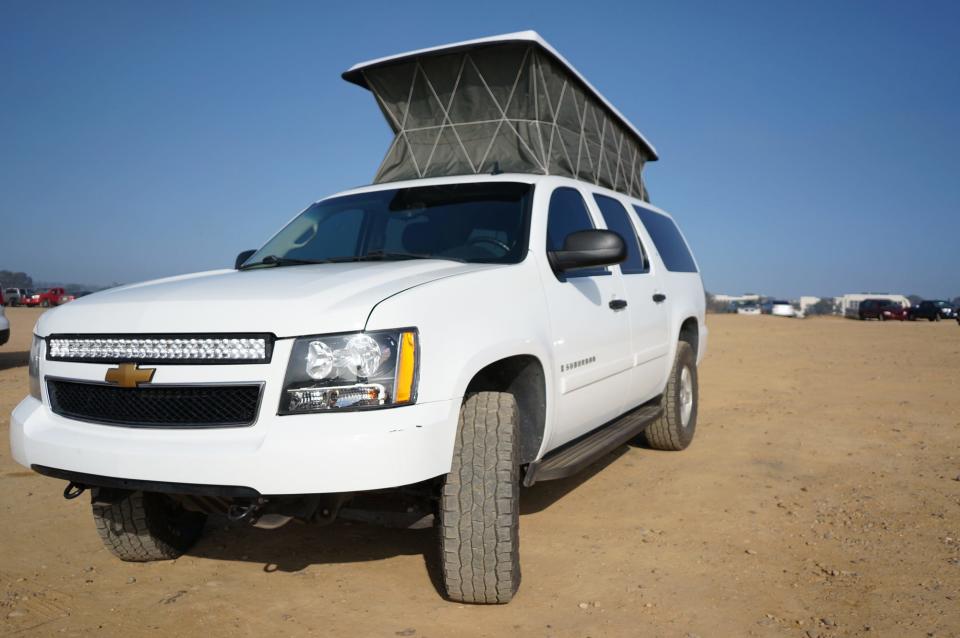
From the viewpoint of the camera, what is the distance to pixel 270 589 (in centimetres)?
332

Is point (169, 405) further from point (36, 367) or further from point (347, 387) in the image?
point (36, 367)

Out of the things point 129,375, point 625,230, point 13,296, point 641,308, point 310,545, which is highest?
point 625,230

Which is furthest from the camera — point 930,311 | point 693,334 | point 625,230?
point 930,311

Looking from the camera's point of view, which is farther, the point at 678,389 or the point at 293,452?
the point at 678,389

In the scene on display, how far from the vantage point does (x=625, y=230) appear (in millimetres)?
5207

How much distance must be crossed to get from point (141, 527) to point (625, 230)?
350 cm

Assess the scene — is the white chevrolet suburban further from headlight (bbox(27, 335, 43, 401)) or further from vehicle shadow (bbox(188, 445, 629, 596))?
vehicle shadow (bbox(188, 445, 629, 596))

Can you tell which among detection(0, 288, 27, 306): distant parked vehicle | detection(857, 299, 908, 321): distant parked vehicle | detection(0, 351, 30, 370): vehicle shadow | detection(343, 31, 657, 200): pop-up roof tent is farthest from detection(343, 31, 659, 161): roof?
detection(0, 288, 27, 306): distant parked vehicle

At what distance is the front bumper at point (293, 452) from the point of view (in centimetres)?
247

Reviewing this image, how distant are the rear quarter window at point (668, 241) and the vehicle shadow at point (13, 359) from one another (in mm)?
10549

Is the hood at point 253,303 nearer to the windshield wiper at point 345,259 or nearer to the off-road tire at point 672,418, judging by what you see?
the windshield wiper at point 345,259

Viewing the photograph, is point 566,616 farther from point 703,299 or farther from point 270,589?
point 703,299

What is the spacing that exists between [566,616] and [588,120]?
13.2 ft

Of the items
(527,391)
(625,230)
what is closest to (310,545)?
(527,391)
